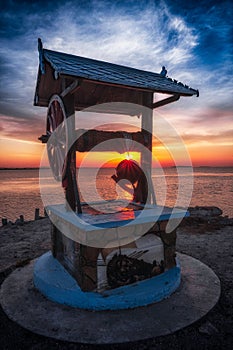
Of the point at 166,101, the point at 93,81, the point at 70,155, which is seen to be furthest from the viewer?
the point at 166,101

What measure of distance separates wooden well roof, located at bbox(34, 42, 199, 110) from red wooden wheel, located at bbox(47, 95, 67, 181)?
475mm

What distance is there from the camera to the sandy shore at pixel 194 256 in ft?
11.5

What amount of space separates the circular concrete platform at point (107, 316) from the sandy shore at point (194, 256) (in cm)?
10

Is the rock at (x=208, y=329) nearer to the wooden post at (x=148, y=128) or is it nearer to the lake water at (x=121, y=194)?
the wooden post at (x=148, y=128)

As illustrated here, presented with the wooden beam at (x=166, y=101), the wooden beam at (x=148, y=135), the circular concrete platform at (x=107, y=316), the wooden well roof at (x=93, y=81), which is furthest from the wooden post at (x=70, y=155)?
the wooden beam at (x=166, y=101)

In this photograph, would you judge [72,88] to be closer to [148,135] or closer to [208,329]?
[148,135]

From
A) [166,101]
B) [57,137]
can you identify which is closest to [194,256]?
[166,101]

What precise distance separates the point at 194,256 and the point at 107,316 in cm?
425

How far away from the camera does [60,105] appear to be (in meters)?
5.18

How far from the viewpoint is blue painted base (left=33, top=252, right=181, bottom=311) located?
432 centimetres

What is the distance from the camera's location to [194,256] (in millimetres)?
7434

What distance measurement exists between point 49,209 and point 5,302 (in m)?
2.29

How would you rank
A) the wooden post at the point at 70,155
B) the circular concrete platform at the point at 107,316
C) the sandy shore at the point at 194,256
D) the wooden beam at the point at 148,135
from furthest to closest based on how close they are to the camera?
the wooden beam at the point at 148,135 → the wooden post at the point at 70,155 → the circular concrete platform at the point at 107,316 → the sandy shore at the point at 194,256

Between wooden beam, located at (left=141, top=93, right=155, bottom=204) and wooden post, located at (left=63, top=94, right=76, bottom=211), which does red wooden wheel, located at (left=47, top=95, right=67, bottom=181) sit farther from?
wooden beam, located at (left=141, top=93, right=155, bottom=204)
